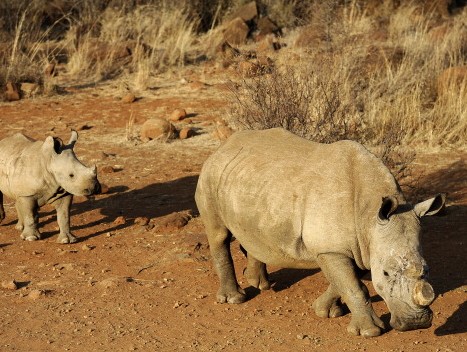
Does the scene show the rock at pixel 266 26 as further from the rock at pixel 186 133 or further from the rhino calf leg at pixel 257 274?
the rhino calf leg at pixel 257 274

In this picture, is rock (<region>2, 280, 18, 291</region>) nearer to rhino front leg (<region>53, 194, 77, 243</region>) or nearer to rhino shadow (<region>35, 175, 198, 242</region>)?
rhino front leg (<region>53, 194, 77, 243</region>)

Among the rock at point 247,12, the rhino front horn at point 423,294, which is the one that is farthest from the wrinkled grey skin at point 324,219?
the rock at point 247,12

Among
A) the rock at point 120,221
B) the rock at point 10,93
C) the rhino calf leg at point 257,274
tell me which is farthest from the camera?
the rock at point 10,93

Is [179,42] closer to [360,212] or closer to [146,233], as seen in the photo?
[146,233]

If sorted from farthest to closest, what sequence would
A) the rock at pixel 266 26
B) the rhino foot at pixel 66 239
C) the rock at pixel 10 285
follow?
the rock at pixel 266 26, the rhino foot at pixel 66 239, the rock at pixel 10 285

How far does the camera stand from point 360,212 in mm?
6891

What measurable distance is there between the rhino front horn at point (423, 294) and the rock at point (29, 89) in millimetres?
11851

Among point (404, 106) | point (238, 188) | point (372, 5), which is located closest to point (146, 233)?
point (238, 188)

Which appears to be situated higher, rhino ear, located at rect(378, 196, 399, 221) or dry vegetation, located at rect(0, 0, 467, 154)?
rhino ear, located at rect(378, 196, 399, 221)

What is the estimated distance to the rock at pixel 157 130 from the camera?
46.3ft

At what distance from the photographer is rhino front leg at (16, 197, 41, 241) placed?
10227mm

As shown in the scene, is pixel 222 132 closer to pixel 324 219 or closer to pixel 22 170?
pixel 22 170

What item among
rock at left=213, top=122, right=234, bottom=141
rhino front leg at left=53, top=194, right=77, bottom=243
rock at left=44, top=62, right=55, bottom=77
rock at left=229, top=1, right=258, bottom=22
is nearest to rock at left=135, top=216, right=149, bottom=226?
rhino front leg at left=53, top=194, right=77, bottom=243

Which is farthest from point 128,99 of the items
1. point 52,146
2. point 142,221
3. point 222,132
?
point 52,146
